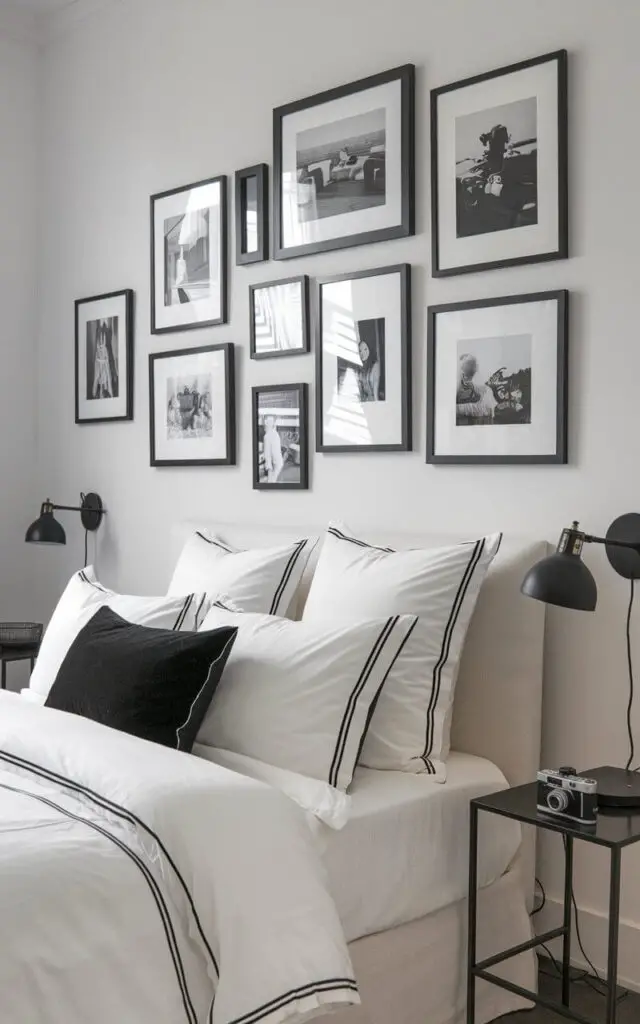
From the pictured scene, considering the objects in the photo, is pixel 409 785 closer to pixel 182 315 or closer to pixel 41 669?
pixel 41 669

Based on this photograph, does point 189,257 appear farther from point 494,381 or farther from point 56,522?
point 494,381

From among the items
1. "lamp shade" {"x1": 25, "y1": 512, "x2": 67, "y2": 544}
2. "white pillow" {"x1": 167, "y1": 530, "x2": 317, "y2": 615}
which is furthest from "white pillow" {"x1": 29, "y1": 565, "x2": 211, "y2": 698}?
"lamp shade" {"x1": 25, "y1": 512, "x2": 67, "y2": 544}

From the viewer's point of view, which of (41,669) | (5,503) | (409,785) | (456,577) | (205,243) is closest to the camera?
(409,785)

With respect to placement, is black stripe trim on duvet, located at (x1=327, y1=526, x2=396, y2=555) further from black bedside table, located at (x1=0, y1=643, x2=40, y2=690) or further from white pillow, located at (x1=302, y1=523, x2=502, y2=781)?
black bedside table, located at (x1=0, y1=643, x2=40, y2=690)

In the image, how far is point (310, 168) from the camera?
3.21 m

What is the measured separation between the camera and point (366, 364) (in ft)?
10.1

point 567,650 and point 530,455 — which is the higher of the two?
point 530,455

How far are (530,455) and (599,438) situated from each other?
7.5 inches

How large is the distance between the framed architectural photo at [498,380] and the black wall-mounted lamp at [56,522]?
162 centimetres

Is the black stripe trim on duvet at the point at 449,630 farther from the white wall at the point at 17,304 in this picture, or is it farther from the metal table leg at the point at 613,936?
the white wall at the point at 17,304

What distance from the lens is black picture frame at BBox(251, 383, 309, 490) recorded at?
3.26m

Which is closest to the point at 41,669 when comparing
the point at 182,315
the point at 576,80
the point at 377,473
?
the point at 377,473

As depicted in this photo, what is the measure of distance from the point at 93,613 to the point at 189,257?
1.39 meters

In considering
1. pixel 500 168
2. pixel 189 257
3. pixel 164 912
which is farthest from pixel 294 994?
pixel 189 257
